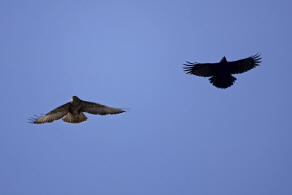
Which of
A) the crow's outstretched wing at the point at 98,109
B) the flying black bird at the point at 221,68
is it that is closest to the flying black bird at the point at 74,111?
the crow's outstretched wing at the point at 98,109

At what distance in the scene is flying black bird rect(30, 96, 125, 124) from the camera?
1400cm

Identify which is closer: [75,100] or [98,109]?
[75,100]

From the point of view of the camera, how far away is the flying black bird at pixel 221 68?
14.0 m

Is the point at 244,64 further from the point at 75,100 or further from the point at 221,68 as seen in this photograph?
the point at 75,100

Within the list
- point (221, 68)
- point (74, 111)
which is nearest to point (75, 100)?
point (74, 111)

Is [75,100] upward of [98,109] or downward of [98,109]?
upward

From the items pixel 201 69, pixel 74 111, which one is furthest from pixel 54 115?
pixel 201 69

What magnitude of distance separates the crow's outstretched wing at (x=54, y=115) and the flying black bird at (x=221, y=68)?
14.1ft

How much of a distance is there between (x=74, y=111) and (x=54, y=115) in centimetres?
68

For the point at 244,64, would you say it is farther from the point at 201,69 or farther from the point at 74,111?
the point at 74,111

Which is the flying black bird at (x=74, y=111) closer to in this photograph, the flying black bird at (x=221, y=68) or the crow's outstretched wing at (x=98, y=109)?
the crow's outstretched wing at (x=98, y=109)

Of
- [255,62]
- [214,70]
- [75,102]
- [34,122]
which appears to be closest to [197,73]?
[214,70]

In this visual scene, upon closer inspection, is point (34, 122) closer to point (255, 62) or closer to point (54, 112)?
point (54, 112)

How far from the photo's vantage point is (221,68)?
14109mm
